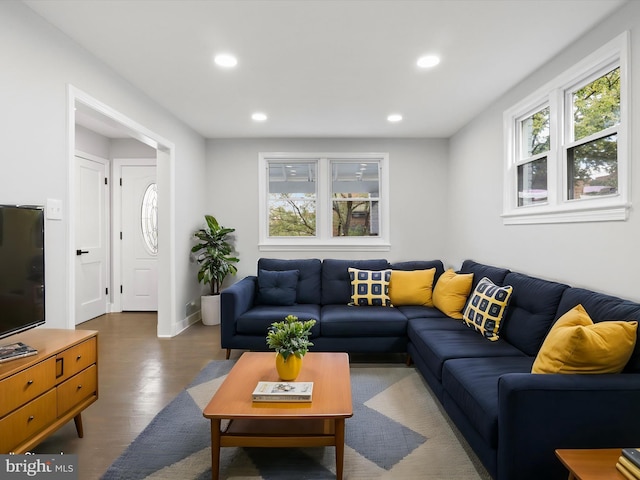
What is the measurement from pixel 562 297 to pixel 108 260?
5644mm

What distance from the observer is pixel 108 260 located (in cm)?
545

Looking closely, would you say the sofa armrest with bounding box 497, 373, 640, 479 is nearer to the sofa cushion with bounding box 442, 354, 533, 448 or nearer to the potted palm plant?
the sofa cushion with bounding box 442, 354, 533, 448

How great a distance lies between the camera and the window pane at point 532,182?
117 inches

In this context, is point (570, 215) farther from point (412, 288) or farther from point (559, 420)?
point (412, 288)

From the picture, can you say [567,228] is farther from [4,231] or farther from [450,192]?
[4,231]

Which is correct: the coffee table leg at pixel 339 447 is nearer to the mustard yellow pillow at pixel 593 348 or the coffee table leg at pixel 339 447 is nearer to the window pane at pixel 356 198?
the mustard yellow pillow at pixel 593 348

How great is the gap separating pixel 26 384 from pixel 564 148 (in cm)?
354

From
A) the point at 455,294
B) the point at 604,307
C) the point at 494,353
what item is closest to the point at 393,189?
the point at 455,294

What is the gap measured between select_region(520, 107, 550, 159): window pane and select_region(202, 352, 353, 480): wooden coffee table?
8.10 feet

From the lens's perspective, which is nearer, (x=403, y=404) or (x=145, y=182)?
(x=403, y=404)

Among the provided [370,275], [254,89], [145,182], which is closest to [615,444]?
[370,275]

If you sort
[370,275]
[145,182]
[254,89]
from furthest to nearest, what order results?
[145,182] → [370,275] → [254,89]

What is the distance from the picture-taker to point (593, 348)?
1594mm

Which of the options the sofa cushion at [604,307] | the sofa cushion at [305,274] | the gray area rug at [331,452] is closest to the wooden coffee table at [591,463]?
the sofa cushion at [604,307]
